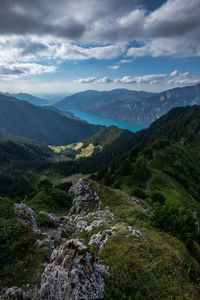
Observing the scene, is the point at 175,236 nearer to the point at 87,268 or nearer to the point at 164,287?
the point at 164,287

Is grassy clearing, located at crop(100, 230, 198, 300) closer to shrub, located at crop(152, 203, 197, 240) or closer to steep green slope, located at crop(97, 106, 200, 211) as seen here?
shrub, located at crop(152, 203, 197, 240)

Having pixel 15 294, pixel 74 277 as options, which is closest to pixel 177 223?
pixel 74 277

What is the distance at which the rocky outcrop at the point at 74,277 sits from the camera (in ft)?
21.6

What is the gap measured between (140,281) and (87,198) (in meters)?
24.8

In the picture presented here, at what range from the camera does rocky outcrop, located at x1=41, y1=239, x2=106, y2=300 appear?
6594 mm

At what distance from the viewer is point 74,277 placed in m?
6.87

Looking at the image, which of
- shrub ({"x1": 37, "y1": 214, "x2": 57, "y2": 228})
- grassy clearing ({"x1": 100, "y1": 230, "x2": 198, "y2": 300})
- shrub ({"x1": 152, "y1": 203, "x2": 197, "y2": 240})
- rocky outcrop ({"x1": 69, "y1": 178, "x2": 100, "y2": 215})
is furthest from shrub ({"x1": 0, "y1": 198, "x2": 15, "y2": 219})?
shrub ({"x1": 152, "y1": 203, "x2": 197, "y2": 240})

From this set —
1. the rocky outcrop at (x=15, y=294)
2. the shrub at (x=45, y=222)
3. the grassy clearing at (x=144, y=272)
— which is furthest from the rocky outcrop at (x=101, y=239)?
the shrub at (x=45, y=222)

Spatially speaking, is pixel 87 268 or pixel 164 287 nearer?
pixel 87 268

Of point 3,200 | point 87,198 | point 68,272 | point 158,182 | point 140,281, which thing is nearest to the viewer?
point 68,272

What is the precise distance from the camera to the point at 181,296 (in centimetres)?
743

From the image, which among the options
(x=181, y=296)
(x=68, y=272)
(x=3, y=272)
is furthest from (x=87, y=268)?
(x=3, y=272)

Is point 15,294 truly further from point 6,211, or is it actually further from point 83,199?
point 83,199

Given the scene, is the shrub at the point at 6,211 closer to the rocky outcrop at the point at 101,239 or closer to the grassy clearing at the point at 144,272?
the rocky outcrop at the point at 101,239
